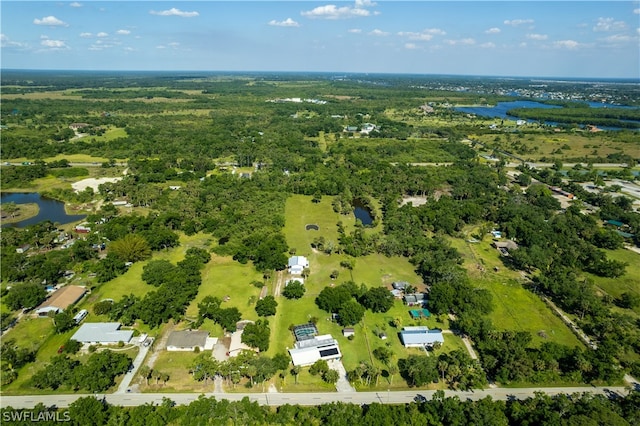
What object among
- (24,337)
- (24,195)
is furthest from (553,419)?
(24,195)

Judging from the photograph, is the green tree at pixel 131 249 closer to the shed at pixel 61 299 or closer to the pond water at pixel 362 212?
the shed at pixel 61 299

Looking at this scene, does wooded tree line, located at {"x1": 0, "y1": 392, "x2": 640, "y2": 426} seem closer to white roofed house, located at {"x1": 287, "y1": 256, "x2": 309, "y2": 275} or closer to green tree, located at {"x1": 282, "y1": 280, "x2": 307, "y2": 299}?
green tree, located at {"x1": 282, "y1": 280, "x2": 307, "y2": 299}

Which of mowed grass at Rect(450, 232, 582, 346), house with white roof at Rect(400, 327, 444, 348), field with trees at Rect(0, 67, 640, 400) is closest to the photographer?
field with trees at Rect(0, 67, 640, 400)

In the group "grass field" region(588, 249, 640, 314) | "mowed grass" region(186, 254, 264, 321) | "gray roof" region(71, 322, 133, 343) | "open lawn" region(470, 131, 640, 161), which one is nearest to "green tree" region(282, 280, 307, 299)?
"mowed grass" region(186, 254, 264, 321)

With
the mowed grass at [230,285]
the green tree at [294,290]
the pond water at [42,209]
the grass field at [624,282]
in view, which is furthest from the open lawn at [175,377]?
the grass field at [624,282]

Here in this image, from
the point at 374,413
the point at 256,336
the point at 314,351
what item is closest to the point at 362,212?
the point at 314,351

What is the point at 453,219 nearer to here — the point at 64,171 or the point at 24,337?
the point at 24,337
